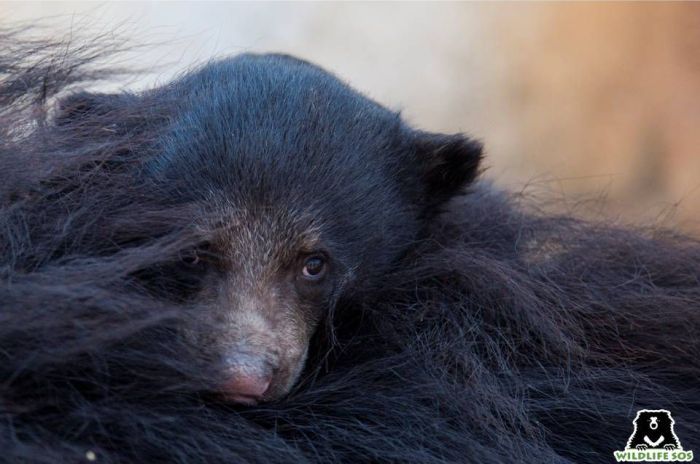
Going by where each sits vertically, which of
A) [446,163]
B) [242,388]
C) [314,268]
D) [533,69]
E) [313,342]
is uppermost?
[533,69]

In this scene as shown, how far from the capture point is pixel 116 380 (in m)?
1.70

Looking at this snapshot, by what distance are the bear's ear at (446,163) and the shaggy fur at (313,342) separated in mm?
650

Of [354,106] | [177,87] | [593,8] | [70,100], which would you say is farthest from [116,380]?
[593,8]

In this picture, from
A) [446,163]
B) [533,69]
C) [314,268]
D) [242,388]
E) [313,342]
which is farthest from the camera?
[533,69]

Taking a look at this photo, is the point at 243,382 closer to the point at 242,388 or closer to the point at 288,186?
the point at 242,388

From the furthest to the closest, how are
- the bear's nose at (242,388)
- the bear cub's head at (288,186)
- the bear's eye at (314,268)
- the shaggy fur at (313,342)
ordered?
the bear's eye at (314,268) → the bear cub's head at (288,186) → the bear's nose at (242,388) → the shaggy fur at (313,342)

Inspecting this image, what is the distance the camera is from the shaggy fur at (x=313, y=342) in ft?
5.41

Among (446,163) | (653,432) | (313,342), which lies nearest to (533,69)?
(446,163)

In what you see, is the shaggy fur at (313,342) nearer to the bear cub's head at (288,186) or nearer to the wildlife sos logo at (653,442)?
the wildlife sos logo at (653,442)

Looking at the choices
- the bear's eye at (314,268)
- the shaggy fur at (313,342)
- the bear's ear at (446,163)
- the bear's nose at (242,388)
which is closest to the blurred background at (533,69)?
the bear's ear at (446,163)

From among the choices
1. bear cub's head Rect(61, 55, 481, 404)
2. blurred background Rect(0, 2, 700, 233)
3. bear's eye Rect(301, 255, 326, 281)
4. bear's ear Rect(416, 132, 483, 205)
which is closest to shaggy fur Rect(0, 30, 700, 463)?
bear cub's head Rect(61, 55, 481, 404)

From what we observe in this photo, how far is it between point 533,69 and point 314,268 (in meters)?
4.43

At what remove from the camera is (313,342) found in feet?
7.72

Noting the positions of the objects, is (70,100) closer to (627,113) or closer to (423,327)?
(423,327)
